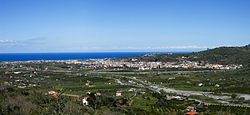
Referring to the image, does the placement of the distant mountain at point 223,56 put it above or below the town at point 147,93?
above

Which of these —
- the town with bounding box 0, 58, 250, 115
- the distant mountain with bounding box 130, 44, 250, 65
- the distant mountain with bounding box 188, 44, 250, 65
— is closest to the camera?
the town with bounding box 0, 58, 250, 115

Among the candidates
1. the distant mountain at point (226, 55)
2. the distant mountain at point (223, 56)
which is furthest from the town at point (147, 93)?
the distant mountain at point (223, 56)

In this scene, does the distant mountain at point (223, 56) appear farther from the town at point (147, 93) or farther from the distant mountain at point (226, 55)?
the town at point (147, 93)

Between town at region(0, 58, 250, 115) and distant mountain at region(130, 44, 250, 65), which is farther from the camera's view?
distant mountain at region(130, 44, 250, 65)

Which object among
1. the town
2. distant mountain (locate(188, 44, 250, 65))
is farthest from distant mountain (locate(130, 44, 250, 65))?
the town

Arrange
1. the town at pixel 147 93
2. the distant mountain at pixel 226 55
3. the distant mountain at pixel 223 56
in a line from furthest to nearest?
the distant mountain at pixel 223 56, the distant mountain at pixel 226 55, the town at pixel 147 93

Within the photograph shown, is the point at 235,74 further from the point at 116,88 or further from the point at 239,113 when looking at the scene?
the point at 239,113

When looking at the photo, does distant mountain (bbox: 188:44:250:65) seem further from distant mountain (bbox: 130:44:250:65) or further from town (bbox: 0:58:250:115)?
town (bbox: 0:58:250:115)

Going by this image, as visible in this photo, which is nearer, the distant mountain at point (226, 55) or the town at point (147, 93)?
the town at point (147, 93)

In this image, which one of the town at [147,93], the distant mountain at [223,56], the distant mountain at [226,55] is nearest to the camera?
the town at [147,93]

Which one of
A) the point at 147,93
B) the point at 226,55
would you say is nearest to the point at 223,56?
the point at 226,55

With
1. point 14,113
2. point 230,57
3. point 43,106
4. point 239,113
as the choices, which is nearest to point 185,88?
point 239,113
